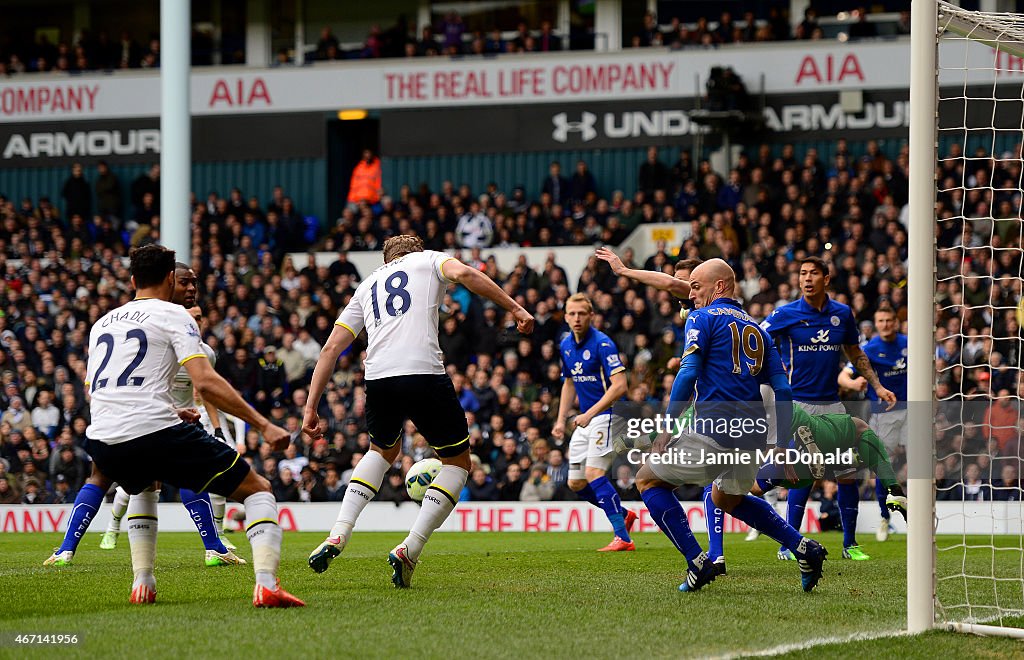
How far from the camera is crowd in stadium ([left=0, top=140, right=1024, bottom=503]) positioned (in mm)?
17750

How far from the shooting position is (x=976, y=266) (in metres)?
19.6

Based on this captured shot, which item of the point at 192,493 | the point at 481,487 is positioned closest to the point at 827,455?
the point at 192,493

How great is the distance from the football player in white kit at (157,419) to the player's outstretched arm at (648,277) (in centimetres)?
306

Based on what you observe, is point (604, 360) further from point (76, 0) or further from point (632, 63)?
point (76, 0)

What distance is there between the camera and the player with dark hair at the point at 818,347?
10953 millimetres

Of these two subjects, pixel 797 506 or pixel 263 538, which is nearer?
pixel 263 538

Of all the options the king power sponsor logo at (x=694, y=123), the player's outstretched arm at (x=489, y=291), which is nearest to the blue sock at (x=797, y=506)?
the player's outstretched arm at (x=489, y=291)

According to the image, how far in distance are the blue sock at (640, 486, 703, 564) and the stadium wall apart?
800 centimetres

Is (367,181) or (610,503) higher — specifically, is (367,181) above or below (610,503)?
Result: above

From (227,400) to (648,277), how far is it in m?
3.65

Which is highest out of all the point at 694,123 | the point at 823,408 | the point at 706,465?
the point at 694,123

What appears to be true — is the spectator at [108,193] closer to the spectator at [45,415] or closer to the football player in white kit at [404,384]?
the spectator at [45,415]

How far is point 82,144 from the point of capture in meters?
30.0

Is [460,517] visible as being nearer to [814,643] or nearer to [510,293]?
[510,293]
